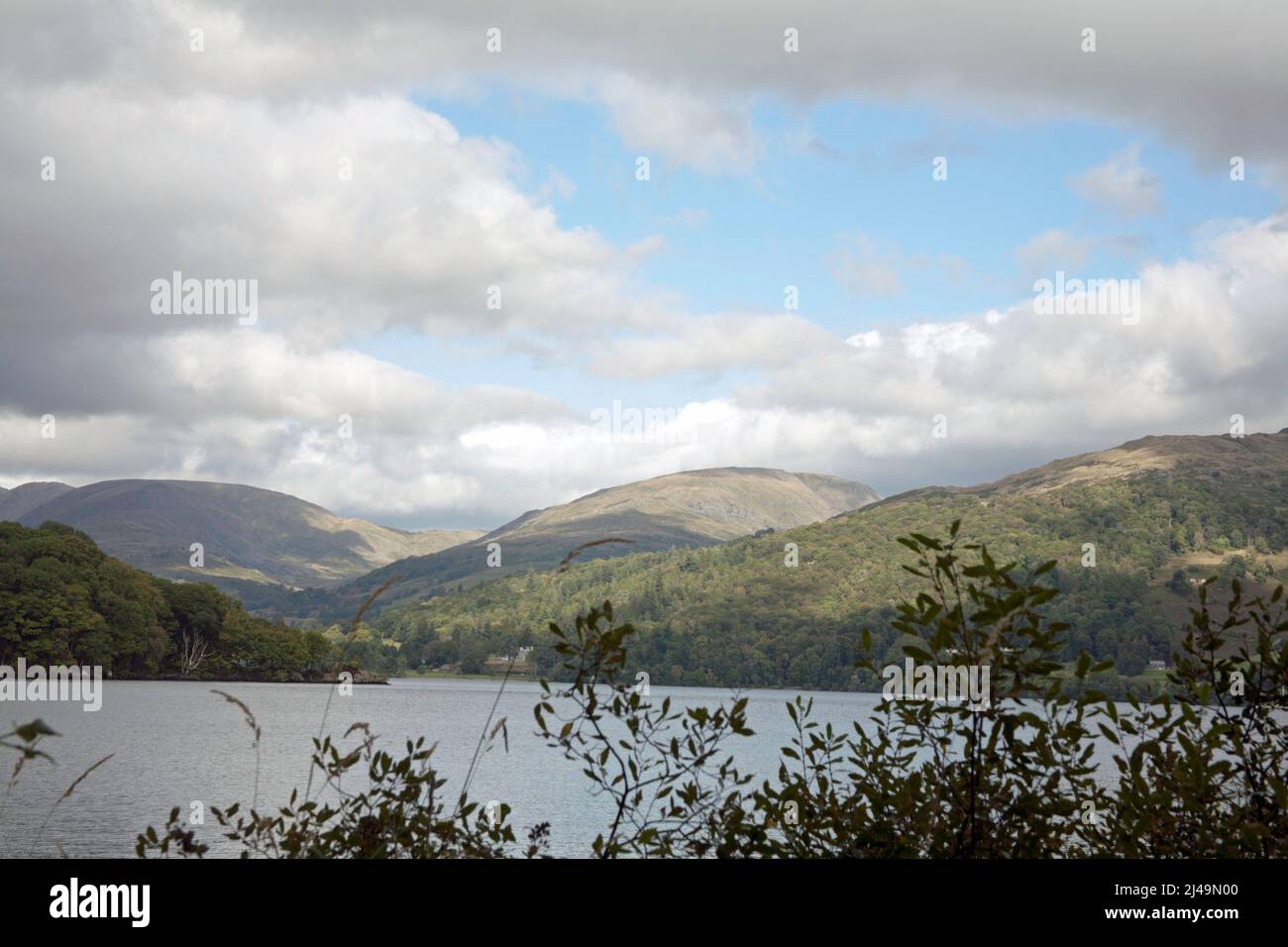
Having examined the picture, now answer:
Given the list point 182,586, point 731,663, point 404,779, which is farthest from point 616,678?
point 182,586

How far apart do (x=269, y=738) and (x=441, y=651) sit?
3724 inches

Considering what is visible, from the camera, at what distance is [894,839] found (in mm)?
4375

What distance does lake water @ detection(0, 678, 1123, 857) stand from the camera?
1838 inches

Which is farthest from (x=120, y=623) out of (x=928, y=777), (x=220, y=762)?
(x=928, y=777)

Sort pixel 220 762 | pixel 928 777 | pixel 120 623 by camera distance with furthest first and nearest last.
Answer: pixel 120 623 < pixel 220 762 < pixel 928 777

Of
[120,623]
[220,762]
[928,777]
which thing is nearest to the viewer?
[928,777]

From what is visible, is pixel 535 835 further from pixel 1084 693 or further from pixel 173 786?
pixel 173 786

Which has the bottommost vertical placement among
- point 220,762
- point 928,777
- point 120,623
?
point 220,762

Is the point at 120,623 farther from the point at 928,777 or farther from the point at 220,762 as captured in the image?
the point at 928,777

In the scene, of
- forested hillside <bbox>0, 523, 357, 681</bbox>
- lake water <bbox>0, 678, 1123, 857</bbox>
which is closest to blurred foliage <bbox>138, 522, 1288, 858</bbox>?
lake water <bbox>0, 678, 1123, 857</bbox>

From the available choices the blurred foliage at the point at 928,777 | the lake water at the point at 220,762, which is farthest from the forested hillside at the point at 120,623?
the blurred foliage at the point at 928,777

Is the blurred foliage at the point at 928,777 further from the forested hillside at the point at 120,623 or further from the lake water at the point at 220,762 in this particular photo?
the forested hillside at the point at 120,623

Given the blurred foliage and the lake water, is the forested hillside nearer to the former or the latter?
the lake water

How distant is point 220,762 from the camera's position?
255ft
